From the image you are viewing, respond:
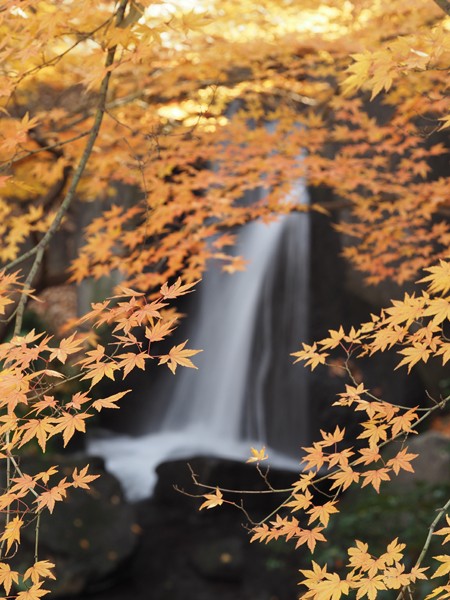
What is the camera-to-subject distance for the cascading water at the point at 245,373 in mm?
11391

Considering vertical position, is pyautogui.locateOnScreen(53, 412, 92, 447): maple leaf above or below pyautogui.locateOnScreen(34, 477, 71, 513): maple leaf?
above

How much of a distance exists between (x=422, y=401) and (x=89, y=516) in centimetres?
513

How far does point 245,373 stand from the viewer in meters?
12.1

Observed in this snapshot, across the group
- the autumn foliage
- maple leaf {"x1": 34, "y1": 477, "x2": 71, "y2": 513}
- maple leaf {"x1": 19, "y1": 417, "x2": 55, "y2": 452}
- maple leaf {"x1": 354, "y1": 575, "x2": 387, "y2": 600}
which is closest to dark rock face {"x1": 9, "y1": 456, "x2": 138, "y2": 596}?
the autumn foliage

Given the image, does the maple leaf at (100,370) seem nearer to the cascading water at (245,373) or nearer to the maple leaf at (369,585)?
the maple leaf at (369,585)

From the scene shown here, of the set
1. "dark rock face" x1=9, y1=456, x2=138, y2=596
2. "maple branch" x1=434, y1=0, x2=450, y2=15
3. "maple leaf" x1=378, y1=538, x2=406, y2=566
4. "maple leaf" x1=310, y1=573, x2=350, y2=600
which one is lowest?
"dark rock face" x1=9, y1=456, x2=138, y2=596

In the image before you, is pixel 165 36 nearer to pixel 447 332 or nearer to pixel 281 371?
pixel 447 332

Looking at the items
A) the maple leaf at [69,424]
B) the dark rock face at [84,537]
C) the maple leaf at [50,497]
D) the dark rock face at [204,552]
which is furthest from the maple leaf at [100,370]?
the dark rock face at [204,552]

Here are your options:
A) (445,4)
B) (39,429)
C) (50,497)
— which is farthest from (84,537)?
(445,4)

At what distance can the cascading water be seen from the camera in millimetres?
11391

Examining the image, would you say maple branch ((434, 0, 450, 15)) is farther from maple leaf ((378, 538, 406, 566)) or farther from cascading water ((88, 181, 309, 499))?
cascading water ((88, 181, 309, 499))

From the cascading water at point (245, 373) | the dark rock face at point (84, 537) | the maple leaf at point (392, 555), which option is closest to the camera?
the maple leaf at point (392, 555)

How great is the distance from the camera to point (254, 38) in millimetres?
7273

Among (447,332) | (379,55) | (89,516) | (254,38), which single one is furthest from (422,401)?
(379,55)
